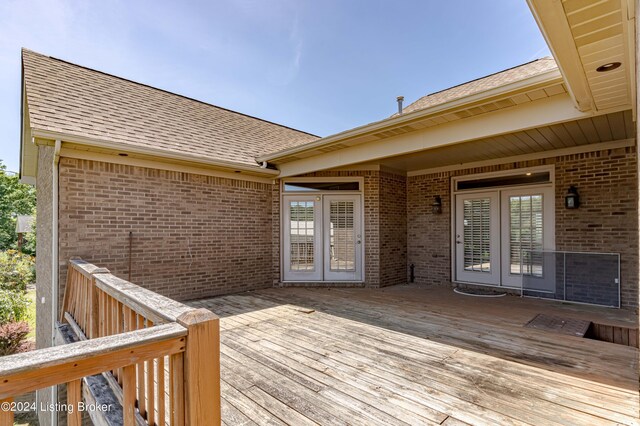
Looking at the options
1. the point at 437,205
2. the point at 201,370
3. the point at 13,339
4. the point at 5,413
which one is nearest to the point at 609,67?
the point at 201,370

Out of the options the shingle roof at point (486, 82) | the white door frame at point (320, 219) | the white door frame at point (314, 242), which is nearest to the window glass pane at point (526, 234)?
the shingle roof at point (486, 82)

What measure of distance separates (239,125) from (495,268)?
6931 mm

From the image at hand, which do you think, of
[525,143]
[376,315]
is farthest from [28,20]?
[525,143]

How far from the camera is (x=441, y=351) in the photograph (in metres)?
3.23

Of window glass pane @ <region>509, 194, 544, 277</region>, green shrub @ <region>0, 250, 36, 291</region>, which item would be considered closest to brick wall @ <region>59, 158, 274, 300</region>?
window glass pane @ <region>509, 194, 544, 277</region>

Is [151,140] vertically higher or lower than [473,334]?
higher

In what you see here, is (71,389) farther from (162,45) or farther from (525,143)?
(162,45)

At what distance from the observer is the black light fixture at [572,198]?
5250mm

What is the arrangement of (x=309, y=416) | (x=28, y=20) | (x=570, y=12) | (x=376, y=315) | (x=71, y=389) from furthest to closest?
(x=28, y=20) < (x=376, y=315) < (x=309, y=416) < (x=570, y=12) < (x=71, y=389)

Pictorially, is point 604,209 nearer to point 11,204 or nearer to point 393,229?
point 393,229

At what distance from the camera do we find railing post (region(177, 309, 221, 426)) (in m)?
1.38

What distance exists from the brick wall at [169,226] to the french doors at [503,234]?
4269 mm

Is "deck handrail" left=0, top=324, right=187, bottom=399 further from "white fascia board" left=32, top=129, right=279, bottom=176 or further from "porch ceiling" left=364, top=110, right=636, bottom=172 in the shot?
"porch ceiling" left=364, top=110, right=636, bottom=172

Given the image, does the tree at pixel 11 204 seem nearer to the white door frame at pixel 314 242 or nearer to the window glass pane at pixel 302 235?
the white door frame at pixel 314 242
